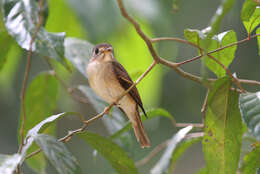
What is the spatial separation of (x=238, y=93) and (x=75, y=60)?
113cm

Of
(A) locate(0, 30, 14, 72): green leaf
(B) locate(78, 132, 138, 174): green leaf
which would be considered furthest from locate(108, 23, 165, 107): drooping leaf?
(B) locate(78, 132, 138, 174): green leaf

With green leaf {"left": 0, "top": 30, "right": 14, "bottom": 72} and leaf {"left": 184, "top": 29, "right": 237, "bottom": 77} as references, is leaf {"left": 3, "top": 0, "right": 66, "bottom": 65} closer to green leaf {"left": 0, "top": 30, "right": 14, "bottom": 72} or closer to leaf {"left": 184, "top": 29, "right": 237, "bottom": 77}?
green leaf {"left": 0, "top": 30, "right": 14, "bottom": 72}

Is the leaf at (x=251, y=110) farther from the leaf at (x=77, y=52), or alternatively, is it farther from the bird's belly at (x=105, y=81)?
the bird's belly at (x=105, y=81)

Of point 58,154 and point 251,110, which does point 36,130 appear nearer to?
point 58,154

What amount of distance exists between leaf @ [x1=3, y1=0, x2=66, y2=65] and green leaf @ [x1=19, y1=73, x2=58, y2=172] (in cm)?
70

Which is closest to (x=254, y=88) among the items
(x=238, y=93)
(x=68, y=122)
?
(x=68, y=122)

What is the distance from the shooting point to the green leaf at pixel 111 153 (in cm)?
205

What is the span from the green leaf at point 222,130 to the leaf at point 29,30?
0.76 m

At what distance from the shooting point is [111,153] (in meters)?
2.08

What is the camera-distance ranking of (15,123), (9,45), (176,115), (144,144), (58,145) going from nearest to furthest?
(58,145)
(9,45)
(144,144)
(15,123)
(176,115)

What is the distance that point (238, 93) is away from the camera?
208 centimetres

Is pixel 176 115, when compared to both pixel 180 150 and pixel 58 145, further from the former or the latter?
pixel 58 145

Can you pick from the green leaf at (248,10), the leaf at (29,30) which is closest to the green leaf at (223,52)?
the green leaf at (248,10)

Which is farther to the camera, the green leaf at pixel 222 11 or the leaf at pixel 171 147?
the leaf at pixel 171 147
